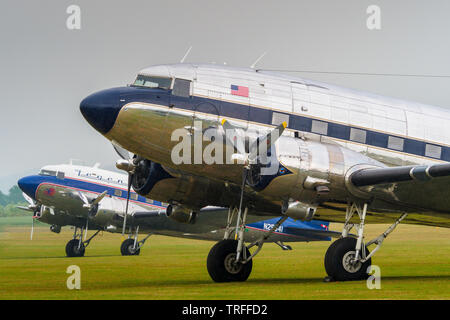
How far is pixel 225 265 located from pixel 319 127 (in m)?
4.29

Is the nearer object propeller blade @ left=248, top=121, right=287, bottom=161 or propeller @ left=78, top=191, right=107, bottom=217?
propeller blade @ left=248, top=121, right=287, bottom=161

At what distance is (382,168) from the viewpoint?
49.8 ft

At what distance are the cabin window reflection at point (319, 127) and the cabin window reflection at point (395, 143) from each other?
1.92 metres

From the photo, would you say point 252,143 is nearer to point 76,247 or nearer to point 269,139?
point 269,139

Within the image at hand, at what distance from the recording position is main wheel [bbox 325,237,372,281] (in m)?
15.0

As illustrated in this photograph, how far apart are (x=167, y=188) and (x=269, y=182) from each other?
402 centimetres

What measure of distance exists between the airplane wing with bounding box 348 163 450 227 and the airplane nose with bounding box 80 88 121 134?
5.69 meters

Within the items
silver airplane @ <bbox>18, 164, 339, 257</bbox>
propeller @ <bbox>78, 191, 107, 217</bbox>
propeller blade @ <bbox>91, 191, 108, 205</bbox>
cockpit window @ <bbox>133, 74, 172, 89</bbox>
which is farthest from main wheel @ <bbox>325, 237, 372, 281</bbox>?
propeller @ <bbox>78, 191, 107, 217</bbox>

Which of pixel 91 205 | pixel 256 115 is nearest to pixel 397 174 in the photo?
pixel 256 115

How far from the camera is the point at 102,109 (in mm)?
14766

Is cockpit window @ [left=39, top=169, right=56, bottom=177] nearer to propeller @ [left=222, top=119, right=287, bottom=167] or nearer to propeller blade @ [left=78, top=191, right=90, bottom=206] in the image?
propeller blade @ [left=78, top=191, right=90, bottom=206]

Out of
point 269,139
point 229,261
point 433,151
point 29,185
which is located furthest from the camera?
point 29,185

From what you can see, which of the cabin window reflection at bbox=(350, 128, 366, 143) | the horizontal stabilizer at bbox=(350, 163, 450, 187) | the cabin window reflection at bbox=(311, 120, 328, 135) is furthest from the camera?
the cabin window reflection at bbox=(350, 128, 366, 143)
